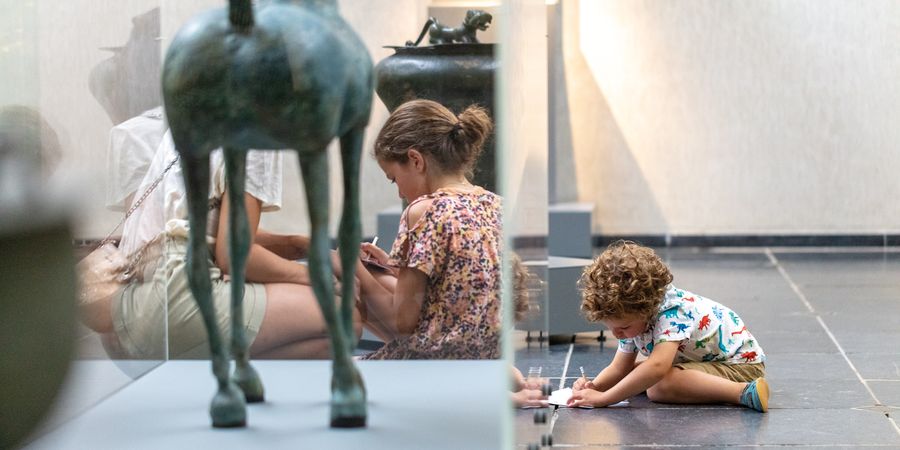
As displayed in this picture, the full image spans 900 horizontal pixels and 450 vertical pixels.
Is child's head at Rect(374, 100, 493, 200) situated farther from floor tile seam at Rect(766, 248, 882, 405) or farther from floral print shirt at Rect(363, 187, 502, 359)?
floor tile seam at Rect(766, 248, 882, 405)

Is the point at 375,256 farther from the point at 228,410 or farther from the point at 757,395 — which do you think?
the point at 757,395

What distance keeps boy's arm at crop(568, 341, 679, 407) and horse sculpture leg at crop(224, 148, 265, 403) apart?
5.99 ft

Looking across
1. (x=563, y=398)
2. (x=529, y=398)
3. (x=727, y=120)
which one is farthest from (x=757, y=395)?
(x=727, y=120)

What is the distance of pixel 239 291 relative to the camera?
5.41 ft

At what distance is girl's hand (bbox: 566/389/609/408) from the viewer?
3.38 m

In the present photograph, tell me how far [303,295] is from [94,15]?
Result: 0.55 meters

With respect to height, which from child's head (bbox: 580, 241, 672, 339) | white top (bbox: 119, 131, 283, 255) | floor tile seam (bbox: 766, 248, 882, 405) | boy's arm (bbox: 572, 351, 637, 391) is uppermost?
white top (bbox: 119, 131, 283, 255)

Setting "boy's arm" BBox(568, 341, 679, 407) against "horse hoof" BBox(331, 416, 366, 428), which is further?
"boy's arm" BBox(568, 341, 679, 407)

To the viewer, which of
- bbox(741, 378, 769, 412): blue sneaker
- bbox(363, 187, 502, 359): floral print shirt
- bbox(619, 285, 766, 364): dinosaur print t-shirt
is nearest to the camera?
bbox(363, 187, 502, 359): floral print shirt

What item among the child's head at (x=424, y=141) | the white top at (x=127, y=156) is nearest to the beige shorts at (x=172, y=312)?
the white top at (x=127, y=156)

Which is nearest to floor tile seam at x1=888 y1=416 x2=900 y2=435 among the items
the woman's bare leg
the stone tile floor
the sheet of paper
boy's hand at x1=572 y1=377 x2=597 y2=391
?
the stone tile floor

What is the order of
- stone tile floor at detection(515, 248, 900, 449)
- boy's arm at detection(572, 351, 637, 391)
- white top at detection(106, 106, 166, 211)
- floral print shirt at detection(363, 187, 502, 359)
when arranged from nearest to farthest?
1. floral print shirt at detection(363, 187, 502, 359)
2. white top at detection(106, 106, 166, 211)
3. stone tile floor at detection(515, 248, 900, 449)
4. boy's arm at detection(572, 351, 637, 391)

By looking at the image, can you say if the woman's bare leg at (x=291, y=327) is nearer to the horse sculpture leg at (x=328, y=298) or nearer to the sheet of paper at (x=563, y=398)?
the horse sculpture leg at (x=328, y=298)

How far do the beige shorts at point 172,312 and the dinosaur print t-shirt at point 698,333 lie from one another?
1.73 m
